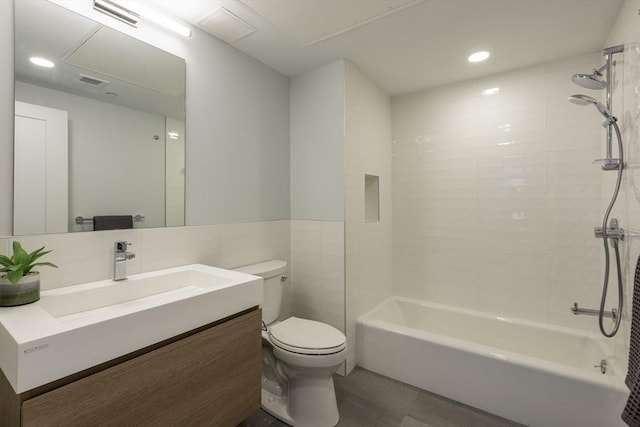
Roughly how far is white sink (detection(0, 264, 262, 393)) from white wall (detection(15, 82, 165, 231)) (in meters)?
0.32

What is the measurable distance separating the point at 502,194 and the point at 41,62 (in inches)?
113

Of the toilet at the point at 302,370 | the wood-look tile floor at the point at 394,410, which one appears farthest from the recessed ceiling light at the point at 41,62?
the wood-look tile floor at the point at 394,410

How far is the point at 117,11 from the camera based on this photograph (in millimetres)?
1378

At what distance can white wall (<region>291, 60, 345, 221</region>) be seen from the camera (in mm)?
2135

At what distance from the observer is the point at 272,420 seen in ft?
5.50

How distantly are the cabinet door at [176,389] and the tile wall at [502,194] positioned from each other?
72.5 inches

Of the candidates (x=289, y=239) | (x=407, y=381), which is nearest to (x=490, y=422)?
(x=407, y=381)

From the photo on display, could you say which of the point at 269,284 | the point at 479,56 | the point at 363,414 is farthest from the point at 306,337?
the point at 479,56

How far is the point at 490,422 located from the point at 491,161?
1805 millimetres

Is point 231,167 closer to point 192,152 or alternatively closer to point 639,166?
point 192,152

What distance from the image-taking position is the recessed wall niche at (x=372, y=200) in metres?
2.59

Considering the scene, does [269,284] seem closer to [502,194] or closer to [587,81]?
[502,194]

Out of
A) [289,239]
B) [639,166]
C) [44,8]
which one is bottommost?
[289,239]

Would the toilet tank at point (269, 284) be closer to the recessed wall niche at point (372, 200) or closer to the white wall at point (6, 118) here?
the recessed wall niche at point (372, 200)
